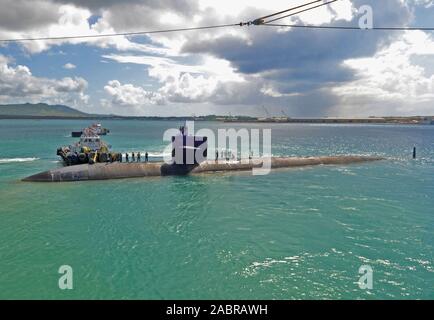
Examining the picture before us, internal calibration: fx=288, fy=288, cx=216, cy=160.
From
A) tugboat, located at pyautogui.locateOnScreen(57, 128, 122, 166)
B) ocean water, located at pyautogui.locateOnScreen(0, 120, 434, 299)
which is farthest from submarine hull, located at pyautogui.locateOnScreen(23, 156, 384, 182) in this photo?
tugboat, located at pyautogui.locateOnScreen(57, 128, 122, 166)

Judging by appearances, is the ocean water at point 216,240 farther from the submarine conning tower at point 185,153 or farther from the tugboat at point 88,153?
the tugboat at point 88,153

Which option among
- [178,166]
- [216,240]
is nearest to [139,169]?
[178,166]

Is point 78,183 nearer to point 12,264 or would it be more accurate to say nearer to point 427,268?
point 12,264

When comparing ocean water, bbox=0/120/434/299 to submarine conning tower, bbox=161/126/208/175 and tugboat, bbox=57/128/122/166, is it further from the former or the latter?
tugboat, bbox=57/128/122/166

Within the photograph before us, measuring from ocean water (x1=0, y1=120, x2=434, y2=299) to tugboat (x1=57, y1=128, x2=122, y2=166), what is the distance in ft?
29.1

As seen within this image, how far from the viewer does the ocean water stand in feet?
46.4

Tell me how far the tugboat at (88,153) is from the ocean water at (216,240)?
8874 millimetres

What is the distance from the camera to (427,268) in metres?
15.9

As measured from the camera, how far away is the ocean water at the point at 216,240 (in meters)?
14.1

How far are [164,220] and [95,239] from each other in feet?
18.0

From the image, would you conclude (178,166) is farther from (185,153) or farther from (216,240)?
(216,240)

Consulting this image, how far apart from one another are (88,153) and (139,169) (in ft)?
33.3
